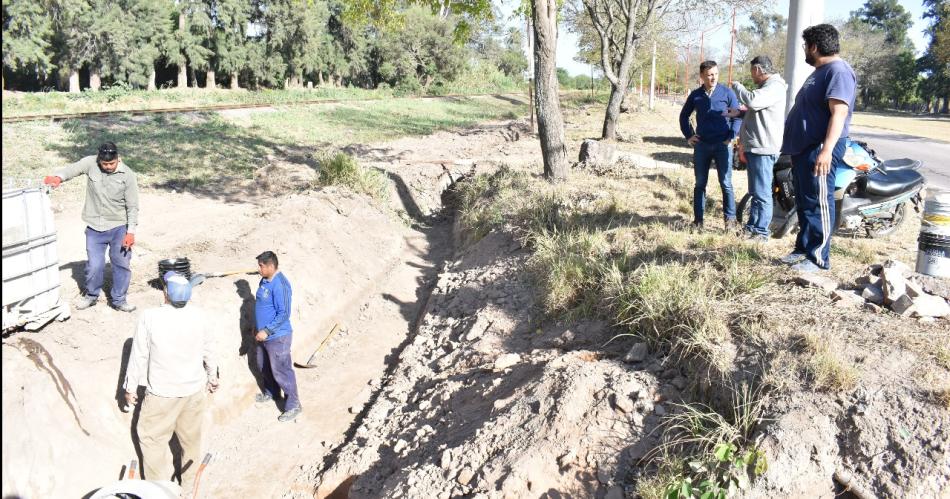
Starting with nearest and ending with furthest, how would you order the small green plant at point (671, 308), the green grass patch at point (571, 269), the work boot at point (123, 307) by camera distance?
1. the small green plant at point (671, 308)
2. the work boot at point (123, 307)
3. the green grass patch at point (571, 269)

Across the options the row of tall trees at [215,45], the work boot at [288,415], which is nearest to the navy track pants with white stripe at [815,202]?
the work boot at [288,415]

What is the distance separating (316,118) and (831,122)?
2008 centimetres

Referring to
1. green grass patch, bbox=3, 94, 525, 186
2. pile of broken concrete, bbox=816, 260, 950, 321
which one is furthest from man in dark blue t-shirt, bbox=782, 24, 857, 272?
green grass patch, bbox=3, 94, 525, 186

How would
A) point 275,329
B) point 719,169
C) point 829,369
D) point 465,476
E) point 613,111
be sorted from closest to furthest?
point 829,369
point 465,476
point 275,329
point 719,169
point 613,111

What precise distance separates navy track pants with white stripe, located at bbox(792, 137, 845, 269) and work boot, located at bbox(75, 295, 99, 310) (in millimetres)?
6267

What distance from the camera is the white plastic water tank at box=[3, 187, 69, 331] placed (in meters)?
4.82

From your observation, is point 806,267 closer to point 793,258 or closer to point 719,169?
point 793,258

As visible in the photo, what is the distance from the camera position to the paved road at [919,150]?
12062 millimetres

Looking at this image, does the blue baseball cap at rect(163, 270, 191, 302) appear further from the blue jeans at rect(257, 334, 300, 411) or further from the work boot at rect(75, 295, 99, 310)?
the work boot at rect(75, 295, 99, 310)

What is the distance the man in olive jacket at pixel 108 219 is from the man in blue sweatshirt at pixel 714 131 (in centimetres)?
557

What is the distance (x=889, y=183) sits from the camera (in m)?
6.67

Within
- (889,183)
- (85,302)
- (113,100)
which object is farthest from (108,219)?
(113,100)

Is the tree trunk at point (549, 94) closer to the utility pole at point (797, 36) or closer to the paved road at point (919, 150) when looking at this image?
the utility pole at point (797, 36)

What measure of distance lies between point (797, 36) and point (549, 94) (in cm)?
467
